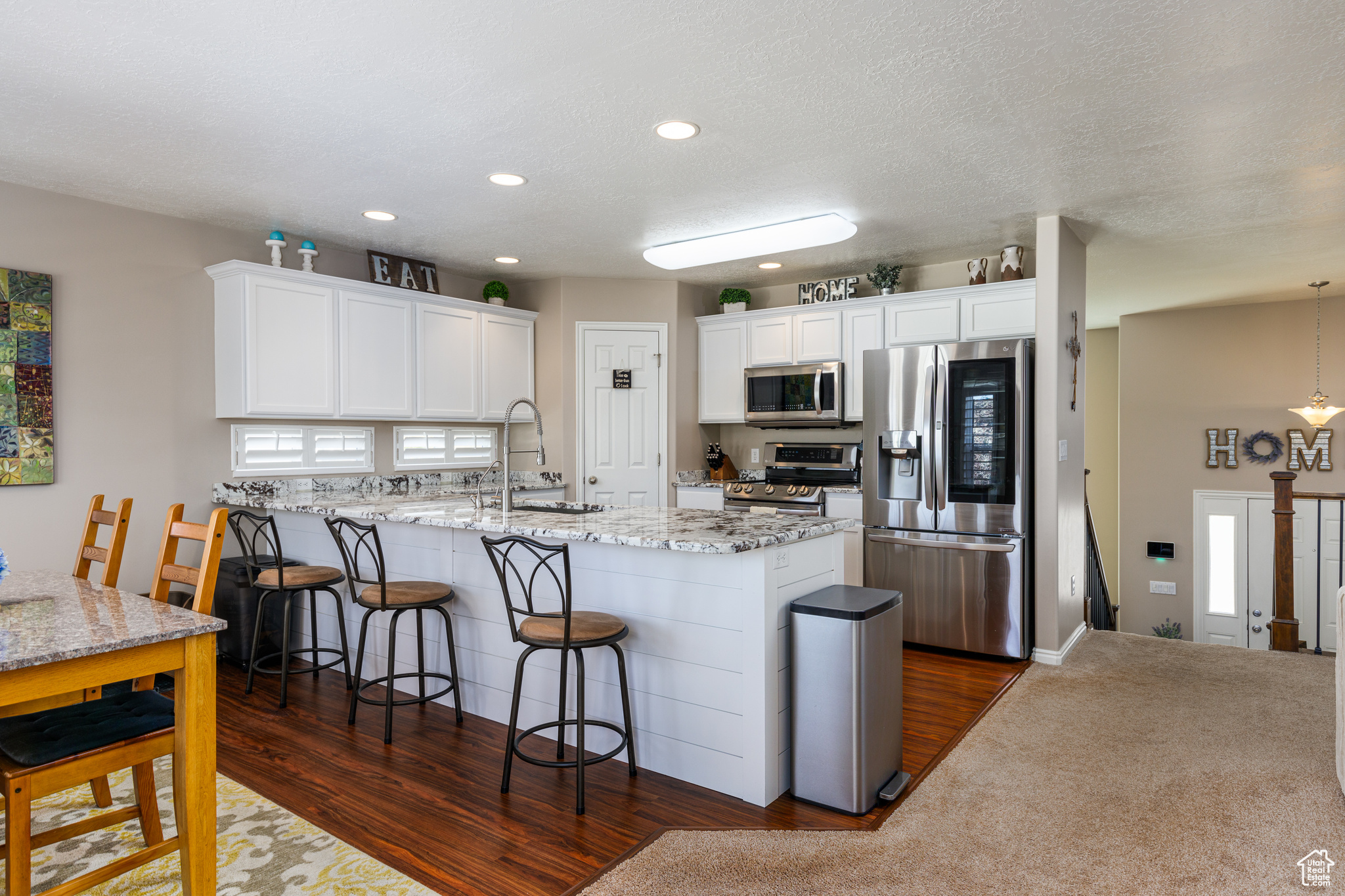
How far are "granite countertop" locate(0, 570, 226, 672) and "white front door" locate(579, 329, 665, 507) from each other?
12.2ft

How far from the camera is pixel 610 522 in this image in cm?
301

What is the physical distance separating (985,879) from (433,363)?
4.33 m

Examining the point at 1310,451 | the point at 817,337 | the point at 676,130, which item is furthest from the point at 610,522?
the point at 1310,451

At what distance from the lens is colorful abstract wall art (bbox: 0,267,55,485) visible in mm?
3514

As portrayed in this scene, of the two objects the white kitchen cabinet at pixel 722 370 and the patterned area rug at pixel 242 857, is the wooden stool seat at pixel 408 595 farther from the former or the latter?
the white kitchen cabinet at pixel 722 370

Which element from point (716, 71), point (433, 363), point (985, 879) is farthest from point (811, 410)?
point (985, 879)

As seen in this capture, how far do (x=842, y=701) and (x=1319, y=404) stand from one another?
21.1 ft

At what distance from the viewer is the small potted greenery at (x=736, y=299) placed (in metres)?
5.80

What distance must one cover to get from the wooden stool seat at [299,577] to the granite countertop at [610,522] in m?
0.29

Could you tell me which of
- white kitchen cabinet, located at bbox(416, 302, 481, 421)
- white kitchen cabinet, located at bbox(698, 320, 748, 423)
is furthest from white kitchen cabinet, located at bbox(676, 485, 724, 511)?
white kitchen cabinet, located at bbox(416, 302, 481, 421)

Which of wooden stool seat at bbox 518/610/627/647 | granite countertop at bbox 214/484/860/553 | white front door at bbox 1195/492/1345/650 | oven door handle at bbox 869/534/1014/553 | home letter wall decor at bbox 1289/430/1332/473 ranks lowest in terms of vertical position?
white front door at bbox 1195/492/1345/650

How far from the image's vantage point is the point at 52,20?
2199mm

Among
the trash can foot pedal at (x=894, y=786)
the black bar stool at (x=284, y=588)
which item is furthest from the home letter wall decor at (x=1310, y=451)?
the black bar stool at (x=284, y=588)

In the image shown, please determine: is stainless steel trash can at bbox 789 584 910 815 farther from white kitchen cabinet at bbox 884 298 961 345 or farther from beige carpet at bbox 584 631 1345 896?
white kitchen cabinet at bbox 884 298 961 345
